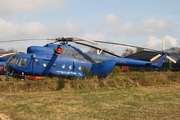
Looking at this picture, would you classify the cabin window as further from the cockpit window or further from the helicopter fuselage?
the cockpit window

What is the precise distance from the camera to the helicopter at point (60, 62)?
58.6 ft

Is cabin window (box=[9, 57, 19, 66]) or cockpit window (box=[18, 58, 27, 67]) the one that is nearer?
cockpit window (box=[18, 58, 27, 67])

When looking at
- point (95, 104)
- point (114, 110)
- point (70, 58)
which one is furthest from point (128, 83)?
point (114, 110)

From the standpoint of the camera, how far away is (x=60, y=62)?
60.1 ft

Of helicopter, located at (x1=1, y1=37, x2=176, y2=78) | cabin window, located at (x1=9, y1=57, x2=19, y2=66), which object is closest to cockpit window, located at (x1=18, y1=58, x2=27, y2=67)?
helicopter, located at (x1=1, y1=37, x2=176, y2=78)

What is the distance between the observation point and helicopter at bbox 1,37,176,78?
1786cm

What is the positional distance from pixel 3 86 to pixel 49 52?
14.1 feet

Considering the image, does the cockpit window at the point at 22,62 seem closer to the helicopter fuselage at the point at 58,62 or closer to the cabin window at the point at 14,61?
the helicopter fuselage at the point at 58,62

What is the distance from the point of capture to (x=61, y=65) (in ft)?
60.0

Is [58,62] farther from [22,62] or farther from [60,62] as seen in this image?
[22,62]

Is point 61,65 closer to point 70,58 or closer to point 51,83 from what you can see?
point 70,58

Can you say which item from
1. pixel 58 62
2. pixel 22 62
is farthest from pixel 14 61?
pixel 58 62

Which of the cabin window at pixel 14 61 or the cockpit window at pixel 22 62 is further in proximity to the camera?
the cabin window at pixel 14 61

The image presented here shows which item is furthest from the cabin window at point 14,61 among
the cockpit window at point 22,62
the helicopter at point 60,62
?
the cockpit window at point 22,62
